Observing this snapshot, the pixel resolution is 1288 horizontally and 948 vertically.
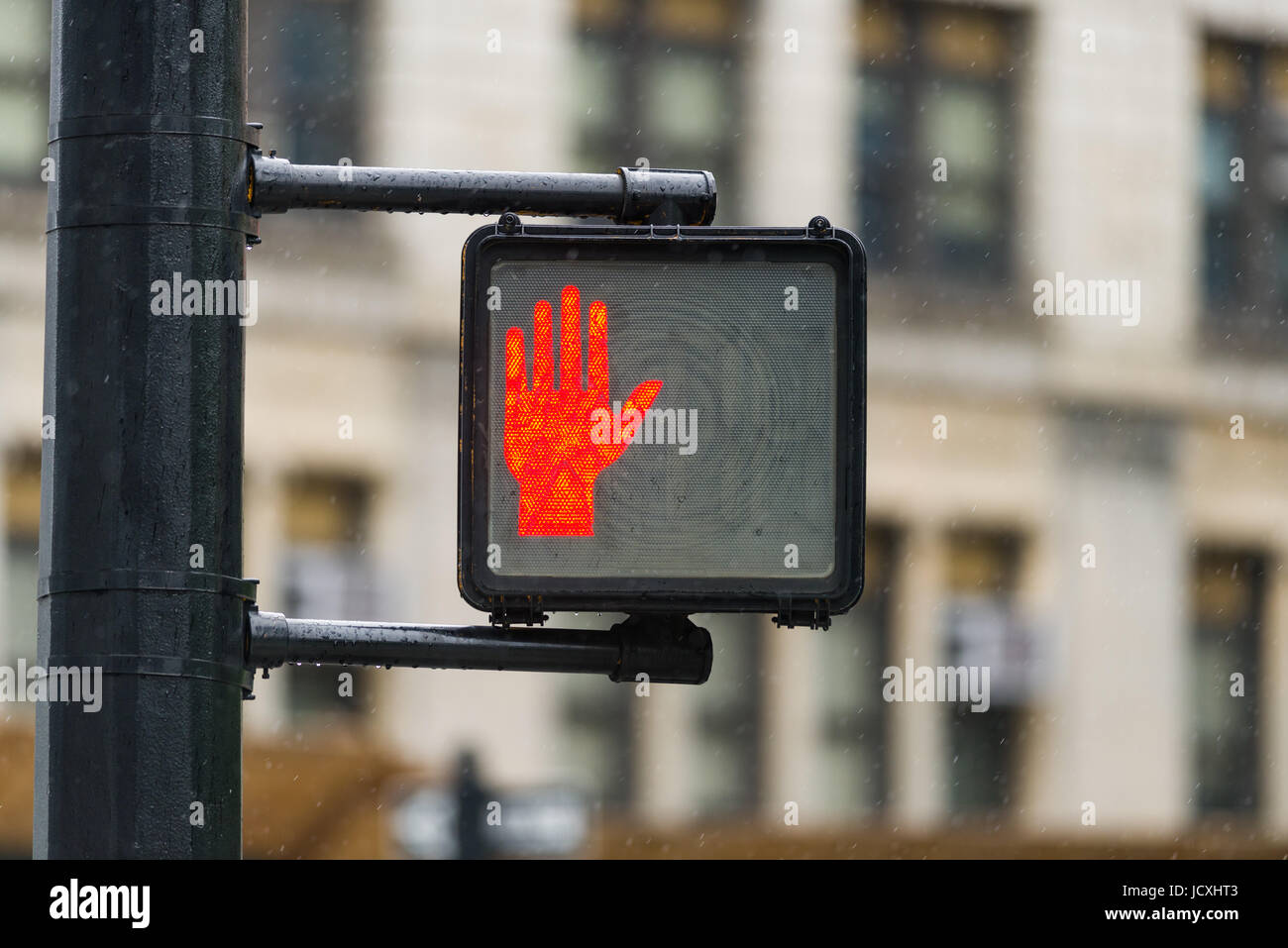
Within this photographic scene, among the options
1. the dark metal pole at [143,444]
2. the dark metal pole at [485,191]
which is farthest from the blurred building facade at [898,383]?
the dark metal pole at [143,444]

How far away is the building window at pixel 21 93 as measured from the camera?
22781mm

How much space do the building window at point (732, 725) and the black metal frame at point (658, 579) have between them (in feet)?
70.1

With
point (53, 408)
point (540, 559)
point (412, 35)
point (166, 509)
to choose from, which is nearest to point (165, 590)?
point (166, 509)

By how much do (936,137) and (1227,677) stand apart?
747 centimetres

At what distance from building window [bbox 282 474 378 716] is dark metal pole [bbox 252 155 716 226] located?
1882cm

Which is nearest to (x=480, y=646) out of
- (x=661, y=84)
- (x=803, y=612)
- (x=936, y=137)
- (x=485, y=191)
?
(x=803, y=612)

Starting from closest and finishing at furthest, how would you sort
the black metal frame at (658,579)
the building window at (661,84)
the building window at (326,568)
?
1. the black metal frame at (658,579)
2. the building window at (326,568)
3. the building window at (661,84)

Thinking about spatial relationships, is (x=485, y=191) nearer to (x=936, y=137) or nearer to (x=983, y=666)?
(x=983, y=666)

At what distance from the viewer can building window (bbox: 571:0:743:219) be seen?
84.5 ft

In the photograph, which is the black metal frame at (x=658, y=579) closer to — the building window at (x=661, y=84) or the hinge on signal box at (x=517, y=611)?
the hinge on signal box at (x=517, y=611)

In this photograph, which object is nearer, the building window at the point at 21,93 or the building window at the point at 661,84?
the building window at the point at 21,93

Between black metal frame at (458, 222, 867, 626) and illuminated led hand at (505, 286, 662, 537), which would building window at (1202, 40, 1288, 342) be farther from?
illuminated led hand at (505, 286, 662, 537)

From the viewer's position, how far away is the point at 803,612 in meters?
3.98

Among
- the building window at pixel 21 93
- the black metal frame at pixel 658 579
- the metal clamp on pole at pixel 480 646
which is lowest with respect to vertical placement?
the metal clamp on pole at pixel 480 646
